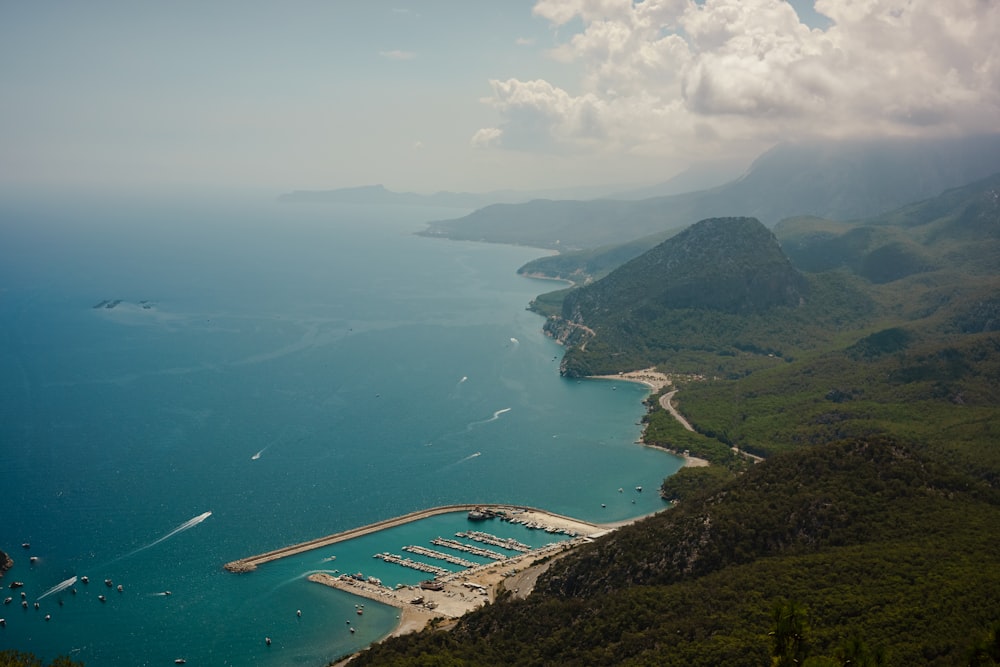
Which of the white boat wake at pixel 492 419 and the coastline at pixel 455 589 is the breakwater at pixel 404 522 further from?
the white boat wake at pixel 492 419

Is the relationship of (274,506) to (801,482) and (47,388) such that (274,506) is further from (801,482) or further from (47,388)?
(47,388)

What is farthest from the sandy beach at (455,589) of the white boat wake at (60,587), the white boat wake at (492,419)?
the white boat wake at (492,419)

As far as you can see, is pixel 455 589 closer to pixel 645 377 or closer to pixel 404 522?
pixel 404 522

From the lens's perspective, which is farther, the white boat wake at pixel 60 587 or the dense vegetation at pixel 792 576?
the white boat wake at pixel 60 587

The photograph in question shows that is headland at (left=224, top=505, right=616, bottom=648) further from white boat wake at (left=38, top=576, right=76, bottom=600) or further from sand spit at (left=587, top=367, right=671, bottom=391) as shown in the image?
sand spit at (left=587, top=367, right=671, bottom=391)

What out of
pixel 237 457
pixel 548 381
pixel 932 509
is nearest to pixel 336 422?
pixel 237 457

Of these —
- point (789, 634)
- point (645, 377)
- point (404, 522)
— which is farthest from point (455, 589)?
point (645, 377)
